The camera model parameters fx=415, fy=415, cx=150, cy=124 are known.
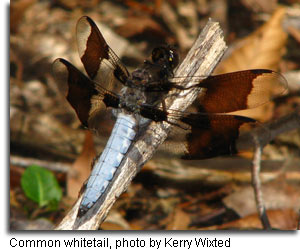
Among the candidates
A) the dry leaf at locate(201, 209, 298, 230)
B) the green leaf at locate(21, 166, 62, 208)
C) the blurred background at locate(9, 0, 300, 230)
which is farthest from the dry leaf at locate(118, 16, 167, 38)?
the dry leaf at locate(201, 209, 298, 230)

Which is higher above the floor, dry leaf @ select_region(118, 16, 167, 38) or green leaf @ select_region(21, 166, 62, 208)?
dry leaf @ select_region(118, 16, 167, 38)

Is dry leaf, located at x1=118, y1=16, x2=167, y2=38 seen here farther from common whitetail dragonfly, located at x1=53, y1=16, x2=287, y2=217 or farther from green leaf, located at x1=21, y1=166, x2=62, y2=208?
green leaf, located at x1=21, y1=166, x2=62, y2=208

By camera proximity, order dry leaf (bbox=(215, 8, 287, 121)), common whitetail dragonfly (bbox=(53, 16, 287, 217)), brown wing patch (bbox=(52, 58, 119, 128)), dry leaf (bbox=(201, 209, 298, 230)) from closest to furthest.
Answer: common whitetail dragonfly (bbox=(53, 16, 287, 217))
brown wing patch (bbox=(52, 58, 119, 128))
dry leaf (bbox=(201, 209, 298, 230))
dry leaf (bbox=(215, 8, 287, 121))

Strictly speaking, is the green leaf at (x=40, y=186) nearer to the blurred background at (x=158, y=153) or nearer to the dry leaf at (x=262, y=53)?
the blurred background at (x=158, y=153)

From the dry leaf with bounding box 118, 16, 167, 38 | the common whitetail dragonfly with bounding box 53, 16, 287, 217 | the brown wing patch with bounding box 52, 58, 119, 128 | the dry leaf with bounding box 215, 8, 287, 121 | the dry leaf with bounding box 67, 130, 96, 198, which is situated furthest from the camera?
the dry leaf with bounding box 118, 16, 167, 38

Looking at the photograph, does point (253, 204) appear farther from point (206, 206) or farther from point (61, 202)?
point (61, 202)

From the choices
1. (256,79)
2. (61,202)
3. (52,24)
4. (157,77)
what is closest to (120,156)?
(157,77)
